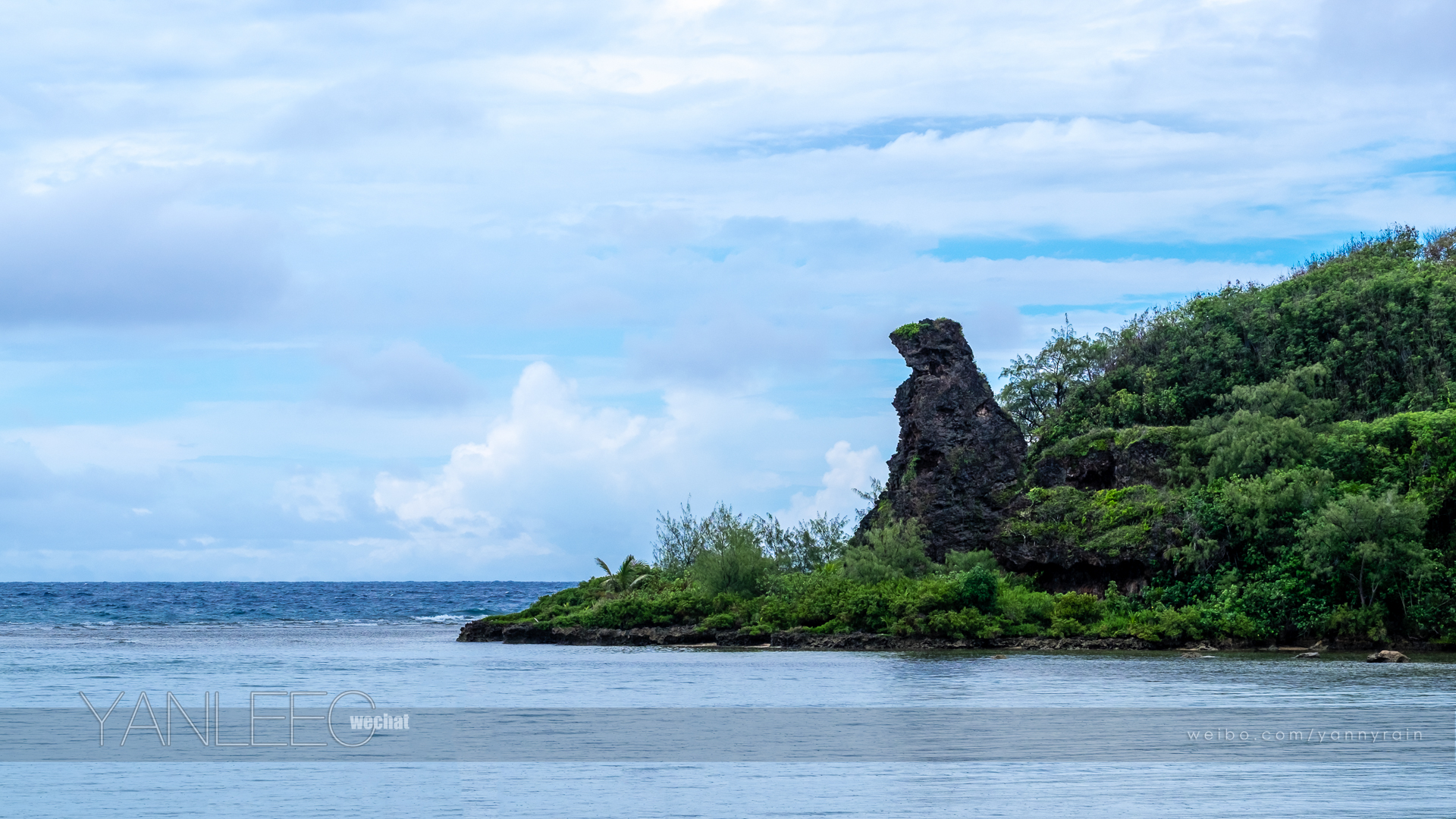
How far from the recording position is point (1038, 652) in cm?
5084

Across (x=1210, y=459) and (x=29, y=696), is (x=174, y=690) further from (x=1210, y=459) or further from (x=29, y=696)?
(x=1210, y=459)

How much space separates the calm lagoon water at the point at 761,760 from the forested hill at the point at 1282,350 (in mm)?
22865

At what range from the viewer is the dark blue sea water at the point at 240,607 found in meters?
93.9

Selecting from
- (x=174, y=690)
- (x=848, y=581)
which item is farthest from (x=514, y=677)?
(x=848, y=581)

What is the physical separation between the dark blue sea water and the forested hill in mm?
46406

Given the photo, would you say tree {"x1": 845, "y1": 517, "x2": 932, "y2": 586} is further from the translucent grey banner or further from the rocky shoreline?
the translucent grey banner

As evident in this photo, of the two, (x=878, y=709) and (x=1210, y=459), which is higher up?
(x=1210, y=459)

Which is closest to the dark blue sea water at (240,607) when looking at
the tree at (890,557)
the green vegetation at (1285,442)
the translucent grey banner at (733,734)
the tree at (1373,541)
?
the tree at (890,557)

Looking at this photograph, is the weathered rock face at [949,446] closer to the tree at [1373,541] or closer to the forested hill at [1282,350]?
the forested hill at [1282,350]

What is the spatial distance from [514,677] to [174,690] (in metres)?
10.1

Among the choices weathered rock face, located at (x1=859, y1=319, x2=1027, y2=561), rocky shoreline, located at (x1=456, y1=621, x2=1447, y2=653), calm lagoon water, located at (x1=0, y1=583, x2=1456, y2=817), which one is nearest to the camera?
calm lagoon water, located at (x1=0, y1=583, x2=1456, y2=817)

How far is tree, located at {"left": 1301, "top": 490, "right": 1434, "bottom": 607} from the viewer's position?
48.3 meters

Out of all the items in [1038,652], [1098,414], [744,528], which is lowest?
[1038,652]

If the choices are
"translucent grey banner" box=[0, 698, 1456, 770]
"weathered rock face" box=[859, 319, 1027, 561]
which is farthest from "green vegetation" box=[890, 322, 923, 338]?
"translucent grey banner" box=[0, 698, 1456, 770]
